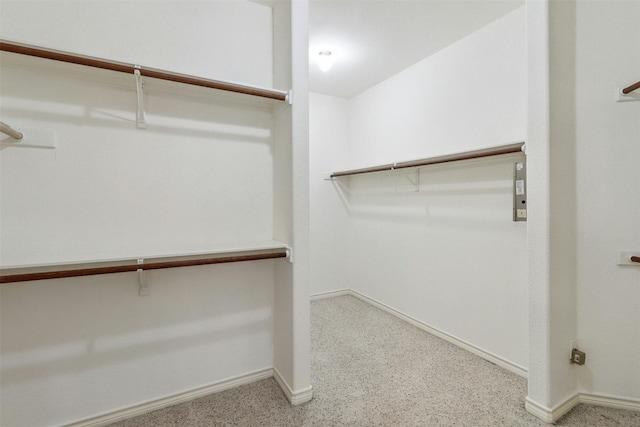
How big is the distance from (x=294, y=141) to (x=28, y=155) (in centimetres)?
126

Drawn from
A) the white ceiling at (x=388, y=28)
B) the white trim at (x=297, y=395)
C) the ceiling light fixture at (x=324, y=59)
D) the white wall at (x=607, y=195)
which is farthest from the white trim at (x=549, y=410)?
the ceiling light fixture at (x=324, y=59)

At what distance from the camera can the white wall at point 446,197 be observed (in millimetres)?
2023

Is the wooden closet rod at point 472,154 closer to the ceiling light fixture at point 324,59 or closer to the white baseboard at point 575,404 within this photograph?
the ceiling light fixture at point 324,59

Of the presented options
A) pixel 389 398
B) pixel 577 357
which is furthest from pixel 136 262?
pixel 577 357

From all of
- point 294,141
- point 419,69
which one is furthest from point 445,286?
point 419,69

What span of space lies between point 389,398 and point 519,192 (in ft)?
4.97

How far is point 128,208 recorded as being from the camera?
5.07 ft

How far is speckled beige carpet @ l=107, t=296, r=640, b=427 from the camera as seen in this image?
1543 mm

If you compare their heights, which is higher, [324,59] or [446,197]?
[324,59]

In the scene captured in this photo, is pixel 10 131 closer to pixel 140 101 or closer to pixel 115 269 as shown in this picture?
pixel 140 101

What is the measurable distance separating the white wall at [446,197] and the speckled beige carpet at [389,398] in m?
0.33

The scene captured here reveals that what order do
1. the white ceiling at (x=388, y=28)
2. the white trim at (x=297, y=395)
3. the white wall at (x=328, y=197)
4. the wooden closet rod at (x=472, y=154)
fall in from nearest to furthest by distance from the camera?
the white trim at (x=297, y=395)
the wooden closet rod at (x=472, y=154)
the white ceiling at (x=388, y=28)
the white wall at (x=328, y=197)

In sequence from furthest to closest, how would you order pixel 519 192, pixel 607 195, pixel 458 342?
pixel 458 342 → pixel 519 192 → pixel 607 195

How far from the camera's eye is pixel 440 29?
2.21 meters
